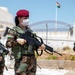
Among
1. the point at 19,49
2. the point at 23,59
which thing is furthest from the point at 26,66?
the point at 19,49

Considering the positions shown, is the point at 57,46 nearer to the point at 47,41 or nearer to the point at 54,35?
the point at 47,41

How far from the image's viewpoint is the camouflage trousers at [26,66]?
4.93 m

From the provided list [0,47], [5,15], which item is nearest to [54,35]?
A: [5,15]

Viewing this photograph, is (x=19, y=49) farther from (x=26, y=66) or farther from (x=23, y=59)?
(x=26, y=66)

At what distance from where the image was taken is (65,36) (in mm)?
40062

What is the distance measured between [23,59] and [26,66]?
0.37 feet

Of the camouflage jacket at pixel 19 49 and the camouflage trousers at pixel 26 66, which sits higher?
the camouflage jacket at pixel 19 49

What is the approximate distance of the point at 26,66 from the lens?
4.96 metres

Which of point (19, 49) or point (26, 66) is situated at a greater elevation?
point (19, 49)

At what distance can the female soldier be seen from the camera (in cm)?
492

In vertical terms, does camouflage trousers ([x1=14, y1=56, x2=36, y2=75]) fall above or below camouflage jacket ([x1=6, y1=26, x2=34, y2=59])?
below

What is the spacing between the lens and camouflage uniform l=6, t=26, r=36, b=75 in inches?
194

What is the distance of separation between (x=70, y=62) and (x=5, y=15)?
35282 mm

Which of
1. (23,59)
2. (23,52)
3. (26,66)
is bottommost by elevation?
(26,66)
